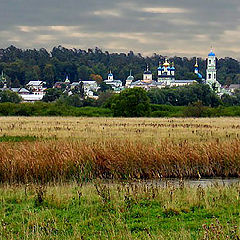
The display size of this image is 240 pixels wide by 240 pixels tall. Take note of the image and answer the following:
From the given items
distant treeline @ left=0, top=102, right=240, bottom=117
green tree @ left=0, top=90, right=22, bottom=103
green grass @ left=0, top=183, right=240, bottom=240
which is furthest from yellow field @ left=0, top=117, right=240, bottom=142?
green tree @ left=0, top=90, right=22, bottom=103

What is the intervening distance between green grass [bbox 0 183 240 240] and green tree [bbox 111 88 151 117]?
180 feet

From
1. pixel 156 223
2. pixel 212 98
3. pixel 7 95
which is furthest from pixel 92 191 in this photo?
pixel 7 95

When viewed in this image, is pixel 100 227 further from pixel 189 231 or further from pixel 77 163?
pixel 77 163

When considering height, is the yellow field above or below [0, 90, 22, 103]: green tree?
below

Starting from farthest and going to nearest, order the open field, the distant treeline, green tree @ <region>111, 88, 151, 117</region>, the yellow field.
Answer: green tree @ <region>111, 88, 151, 117</region> < the distant treeline < the yellow field < the open field

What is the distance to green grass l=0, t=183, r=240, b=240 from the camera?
9.48 meters

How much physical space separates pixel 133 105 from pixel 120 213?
58820mm

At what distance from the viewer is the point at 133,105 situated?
69.8 meters

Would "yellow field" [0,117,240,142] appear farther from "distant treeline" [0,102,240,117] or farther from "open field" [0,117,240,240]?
"distant treeline" [0,102,240,117]

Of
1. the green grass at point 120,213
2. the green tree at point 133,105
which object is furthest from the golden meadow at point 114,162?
the green tree at point 133,105

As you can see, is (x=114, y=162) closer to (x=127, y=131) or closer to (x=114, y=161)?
(x=114, y=161)

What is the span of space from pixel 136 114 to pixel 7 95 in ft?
199

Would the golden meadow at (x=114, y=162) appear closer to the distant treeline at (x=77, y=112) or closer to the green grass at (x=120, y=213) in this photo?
the green grass at (x=120, y=213)

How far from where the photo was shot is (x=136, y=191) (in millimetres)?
12703
